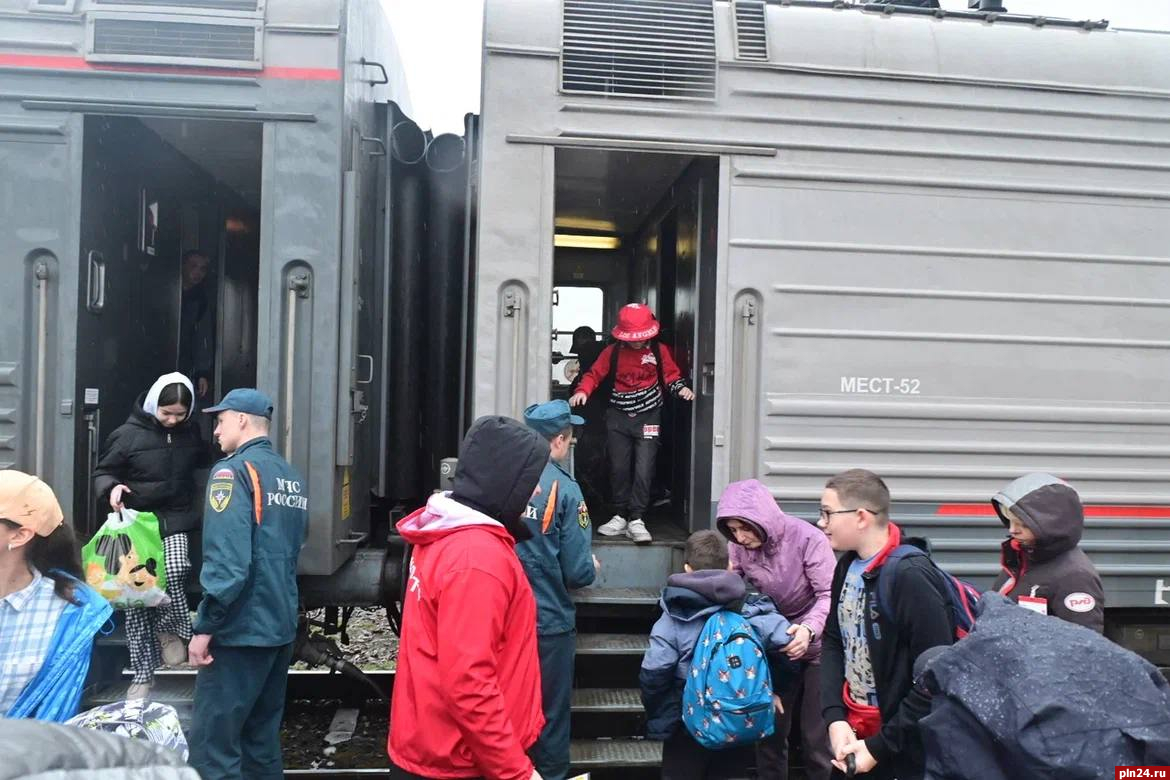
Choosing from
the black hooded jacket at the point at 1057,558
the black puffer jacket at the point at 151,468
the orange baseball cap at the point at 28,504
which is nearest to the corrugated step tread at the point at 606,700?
the black hooded jacket at the point at 1057,558

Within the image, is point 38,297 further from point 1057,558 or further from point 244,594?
point 1057,558

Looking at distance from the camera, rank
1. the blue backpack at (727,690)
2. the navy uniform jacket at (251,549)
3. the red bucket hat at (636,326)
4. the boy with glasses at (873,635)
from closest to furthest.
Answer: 1. the boy with glasses at (873,635)
2. the blue backpack at (727,690)
3. the navy uniform jacket at (251,549)
4. the red bucket hat at (636,326)

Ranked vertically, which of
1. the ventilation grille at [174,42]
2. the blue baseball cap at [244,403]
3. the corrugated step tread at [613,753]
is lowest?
the corrugated step tread at [613,753]

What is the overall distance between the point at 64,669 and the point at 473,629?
3.25ft

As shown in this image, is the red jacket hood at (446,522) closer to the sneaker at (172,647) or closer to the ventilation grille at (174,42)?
the sneaker at (172,647)

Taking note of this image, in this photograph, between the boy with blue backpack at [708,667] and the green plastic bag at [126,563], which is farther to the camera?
the green plastic bag at [126,563]

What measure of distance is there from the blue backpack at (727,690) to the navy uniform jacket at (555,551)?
68 centimetres

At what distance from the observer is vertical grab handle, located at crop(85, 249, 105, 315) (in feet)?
12.2

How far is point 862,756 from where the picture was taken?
7.36 feet

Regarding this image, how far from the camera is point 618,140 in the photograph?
3.82 m

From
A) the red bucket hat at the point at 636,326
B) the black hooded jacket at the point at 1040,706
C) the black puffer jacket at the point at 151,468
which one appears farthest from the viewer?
the red bucket hat at the point at 636,326

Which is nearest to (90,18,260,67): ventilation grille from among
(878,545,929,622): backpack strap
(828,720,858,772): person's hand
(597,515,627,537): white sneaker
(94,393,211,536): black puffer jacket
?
(94,393,211,536): black puffer jacket

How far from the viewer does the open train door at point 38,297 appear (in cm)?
352

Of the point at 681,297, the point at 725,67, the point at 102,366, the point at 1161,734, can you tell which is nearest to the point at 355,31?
the point at 725,67
